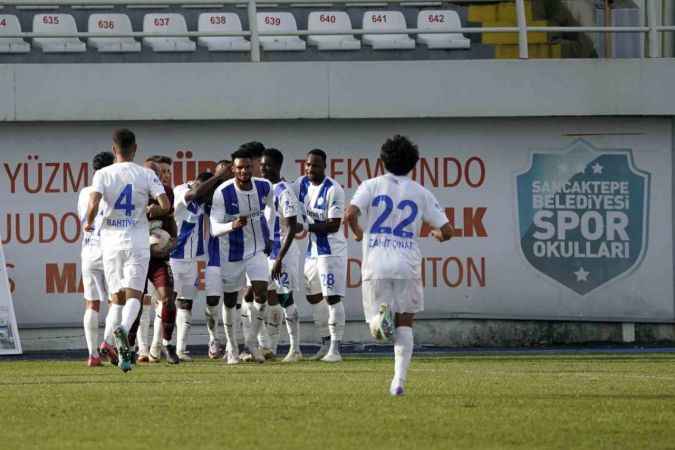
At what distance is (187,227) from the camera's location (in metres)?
17.5

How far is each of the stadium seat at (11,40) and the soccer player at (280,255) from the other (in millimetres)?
6895

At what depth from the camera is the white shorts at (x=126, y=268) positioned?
1410 cm

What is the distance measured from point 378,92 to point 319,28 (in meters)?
2.84

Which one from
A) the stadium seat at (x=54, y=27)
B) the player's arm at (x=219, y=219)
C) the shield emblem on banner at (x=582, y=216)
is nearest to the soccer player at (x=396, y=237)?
the player's arm at (x=219, y=219)

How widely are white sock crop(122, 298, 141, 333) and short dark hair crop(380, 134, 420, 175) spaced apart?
314 cm

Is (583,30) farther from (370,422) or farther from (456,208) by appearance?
(370,422)

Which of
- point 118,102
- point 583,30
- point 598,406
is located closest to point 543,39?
point 583,30

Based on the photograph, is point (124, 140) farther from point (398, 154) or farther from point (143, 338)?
point (143, 338)

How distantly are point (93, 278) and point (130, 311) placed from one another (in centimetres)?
262

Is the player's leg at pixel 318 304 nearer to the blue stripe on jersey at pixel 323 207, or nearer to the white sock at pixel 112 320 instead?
the blue stripe on jersey at pixel 323 207

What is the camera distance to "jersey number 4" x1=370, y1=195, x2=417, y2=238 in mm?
12078

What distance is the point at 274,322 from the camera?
17.3m

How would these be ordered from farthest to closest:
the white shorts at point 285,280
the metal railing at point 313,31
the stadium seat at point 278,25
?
the stadium seat at point 278,25 < the metal railing at point 313,31 < the white shorts at point 285,280

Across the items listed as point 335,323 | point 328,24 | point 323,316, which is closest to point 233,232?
point 335,323
